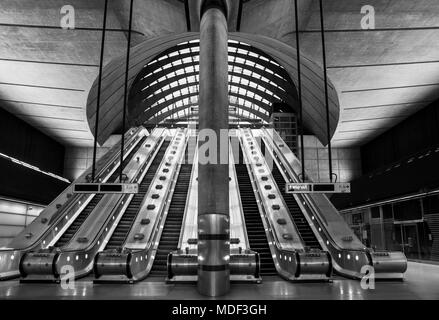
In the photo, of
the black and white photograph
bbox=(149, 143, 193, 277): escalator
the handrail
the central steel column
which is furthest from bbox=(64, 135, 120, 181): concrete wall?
the central steel column

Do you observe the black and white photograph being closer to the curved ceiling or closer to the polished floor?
the polished floor

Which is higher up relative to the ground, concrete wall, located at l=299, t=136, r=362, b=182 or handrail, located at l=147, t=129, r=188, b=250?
concrete wall, located at l=299, t=136, r=362, b=182

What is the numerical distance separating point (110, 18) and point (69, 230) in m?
7.37

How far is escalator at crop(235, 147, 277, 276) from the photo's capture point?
33.9ft

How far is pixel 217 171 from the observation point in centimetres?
759

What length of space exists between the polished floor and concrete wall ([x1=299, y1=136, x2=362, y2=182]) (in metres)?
22.2

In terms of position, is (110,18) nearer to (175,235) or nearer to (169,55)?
(175,235)

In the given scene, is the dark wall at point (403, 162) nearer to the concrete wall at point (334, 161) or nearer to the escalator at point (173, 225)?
the concrete wall at point (334, 161)

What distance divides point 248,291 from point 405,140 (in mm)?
19406

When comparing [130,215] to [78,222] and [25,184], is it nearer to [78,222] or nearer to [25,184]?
[78,222]

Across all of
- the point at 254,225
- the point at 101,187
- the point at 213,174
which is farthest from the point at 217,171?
the point at 254,225

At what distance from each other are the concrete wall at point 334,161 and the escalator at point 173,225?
1539 centimetres

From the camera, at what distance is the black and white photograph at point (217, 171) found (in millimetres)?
7633
